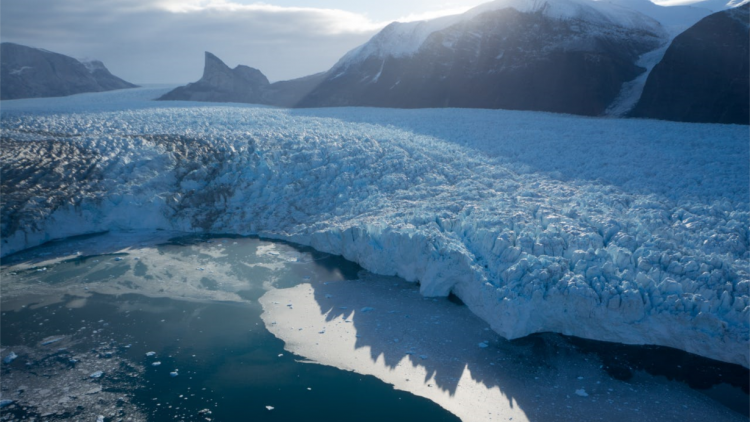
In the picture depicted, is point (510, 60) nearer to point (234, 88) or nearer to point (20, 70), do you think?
point (234, 88)

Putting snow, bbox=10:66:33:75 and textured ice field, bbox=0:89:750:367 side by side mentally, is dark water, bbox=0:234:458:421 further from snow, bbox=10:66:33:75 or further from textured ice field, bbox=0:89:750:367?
snow, bbox=10:66:33:75

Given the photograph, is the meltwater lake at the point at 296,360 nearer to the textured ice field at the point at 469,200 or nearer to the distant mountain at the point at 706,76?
the textured ice field at the point at 469,200

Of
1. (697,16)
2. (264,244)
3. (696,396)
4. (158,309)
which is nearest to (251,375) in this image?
(158,309)

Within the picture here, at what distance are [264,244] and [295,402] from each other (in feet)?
14.7

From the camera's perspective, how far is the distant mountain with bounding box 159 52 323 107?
73.0ft

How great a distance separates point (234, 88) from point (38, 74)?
11386 millimetres

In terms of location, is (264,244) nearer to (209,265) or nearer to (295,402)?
(209,265)

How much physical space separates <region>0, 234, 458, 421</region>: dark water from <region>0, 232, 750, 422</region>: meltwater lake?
21 mm

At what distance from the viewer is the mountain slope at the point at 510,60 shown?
15.9 meters

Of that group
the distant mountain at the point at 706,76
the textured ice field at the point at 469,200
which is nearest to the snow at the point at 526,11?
the distant mountain at the point at 706,76

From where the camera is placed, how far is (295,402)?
4.94 m

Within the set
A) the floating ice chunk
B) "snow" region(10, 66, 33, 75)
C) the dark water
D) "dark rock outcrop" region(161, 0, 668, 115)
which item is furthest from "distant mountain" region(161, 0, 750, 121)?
the floating ice chunk

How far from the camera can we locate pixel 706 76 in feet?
43.0

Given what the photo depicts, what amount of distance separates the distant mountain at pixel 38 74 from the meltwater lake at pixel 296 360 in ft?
71.3
